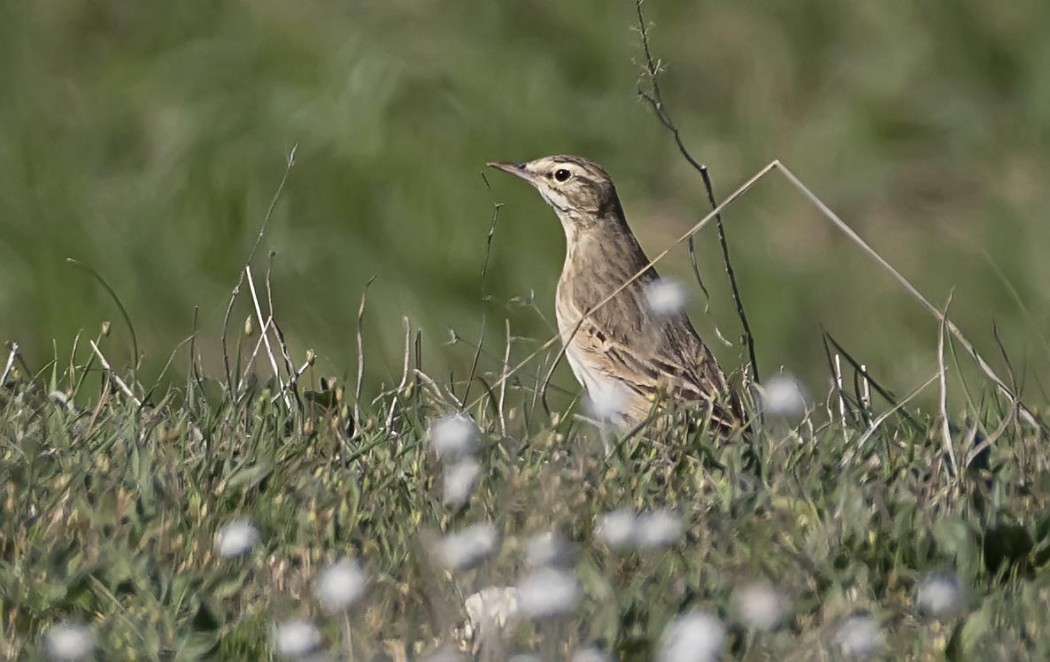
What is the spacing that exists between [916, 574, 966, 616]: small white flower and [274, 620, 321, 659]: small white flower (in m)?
1.15

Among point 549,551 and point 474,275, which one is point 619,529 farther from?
point 474,275

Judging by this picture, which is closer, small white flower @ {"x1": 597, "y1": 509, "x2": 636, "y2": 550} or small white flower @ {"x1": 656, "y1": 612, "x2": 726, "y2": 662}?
small white flower @ {"x1": 656, "y1": 612, "x2": 726, "y2": 662}

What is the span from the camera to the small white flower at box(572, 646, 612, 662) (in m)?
4.37

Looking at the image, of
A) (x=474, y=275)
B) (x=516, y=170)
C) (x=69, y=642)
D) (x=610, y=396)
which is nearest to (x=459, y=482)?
(x=69, y=642)

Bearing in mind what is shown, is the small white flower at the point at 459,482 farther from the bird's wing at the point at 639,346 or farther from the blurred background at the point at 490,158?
the blurred background at the point at 490,158

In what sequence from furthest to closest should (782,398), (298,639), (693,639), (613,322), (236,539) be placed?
(613,322) → (782,398) → (236,539) → (298,639) → (693,639)

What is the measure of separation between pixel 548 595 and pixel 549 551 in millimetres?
420

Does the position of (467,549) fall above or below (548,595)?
below

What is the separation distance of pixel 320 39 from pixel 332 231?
4.46 feet

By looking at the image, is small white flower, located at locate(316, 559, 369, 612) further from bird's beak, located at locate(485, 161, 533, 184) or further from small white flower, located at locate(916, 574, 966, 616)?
bird's beak, located at locate(485, 161, 533, 184)

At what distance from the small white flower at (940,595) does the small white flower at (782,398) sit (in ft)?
2.50

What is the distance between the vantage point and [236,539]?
487 centimetres

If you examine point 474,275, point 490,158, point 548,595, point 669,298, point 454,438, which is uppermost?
point 548,595

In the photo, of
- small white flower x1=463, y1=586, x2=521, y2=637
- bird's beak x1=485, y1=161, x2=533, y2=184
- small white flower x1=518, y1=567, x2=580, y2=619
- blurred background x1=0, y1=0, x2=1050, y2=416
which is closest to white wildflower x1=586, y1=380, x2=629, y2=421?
bird's beak x1=485, y1=161, x2=533, y2=184
